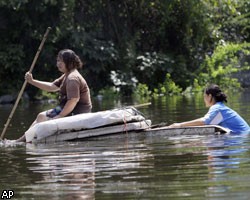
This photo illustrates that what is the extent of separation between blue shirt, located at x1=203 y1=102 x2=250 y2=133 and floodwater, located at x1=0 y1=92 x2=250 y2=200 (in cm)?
41

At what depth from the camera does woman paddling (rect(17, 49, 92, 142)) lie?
11656 millimetres

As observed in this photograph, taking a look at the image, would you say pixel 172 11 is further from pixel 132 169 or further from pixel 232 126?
pixel 132 169

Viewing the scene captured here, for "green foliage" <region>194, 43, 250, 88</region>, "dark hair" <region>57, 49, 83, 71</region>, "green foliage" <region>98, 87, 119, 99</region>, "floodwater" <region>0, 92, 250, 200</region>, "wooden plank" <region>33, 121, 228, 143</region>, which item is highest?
"green foliage" <region>194, 43, 250, 88</region>

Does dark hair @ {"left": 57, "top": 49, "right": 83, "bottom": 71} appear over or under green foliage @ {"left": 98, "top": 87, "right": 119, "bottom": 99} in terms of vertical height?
over

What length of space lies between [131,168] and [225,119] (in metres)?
3.46

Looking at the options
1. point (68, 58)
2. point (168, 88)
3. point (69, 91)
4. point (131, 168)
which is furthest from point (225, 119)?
point (168, 88)

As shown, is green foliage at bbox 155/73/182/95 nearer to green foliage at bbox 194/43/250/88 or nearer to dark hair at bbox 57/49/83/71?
green foliage at bbox 194/43/250/88

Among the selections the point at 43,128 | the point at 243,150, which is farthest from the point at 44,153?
the point at 243,150

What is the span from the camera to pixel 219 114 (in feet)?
37.1

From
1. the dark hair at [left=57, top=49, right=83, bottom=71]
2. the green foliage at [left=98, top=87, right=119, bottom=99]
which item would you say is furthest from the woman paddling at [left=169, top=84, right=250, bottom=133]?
the green foliage at [left=98, top=87, right=119, bottom=99]

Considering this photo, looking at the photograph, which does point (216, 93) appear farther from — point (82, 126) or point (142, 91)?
point (142, 91)

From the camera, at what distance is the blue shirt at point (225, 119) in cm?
1127

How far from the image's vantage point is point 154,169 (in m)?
8.10

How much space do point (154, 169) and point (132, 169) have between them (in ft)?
0.78
